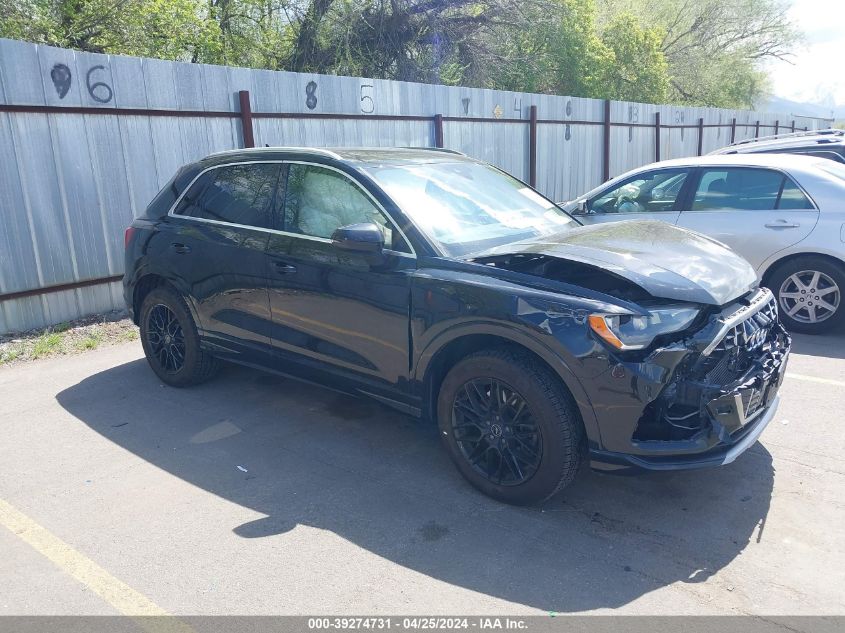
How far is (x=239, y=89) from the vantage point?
8.38 meters

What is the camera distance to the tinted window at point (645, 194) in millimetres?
7266

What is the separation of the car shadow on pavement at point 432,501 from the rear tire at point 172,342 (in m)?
0.29

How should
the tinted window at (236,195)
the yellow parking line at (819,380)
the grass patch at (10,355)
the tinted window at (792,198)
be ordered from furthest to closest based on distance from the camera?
the tinted window at (792,198) → the grass patch at (10,355) → the yellow parking line at (819,380) → the tinted window at (236,195)

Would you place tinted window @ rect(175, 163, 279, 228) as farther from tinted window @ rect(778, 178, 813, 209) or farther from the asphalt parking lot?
tinted window @ rect(778, 178, 813, 209)

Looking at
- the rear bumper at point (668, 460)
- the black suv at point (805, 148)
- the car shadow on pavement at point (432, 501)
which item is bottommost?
the car shadow on pavement at point (432, 501)

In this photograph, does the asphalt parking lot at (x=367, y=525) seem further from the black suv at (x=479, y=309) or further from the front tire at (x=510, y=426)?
the black suv at (x=479, y=309)

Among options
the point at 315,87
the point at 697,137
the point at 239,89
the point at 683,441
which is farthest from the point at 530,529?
the point at 697,137

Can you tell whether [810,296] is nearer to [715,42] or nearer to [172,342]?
[172,342]

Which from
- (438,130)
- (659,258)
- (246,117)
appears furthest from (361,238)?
(438,130)

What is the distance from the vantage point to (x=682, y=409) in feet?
11.0

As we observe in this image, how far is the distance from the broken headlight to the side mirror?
4.23 feet

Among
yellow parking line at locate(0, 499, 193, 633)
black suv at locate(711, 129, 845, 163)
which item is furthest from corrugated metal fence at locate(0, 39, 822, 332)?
black suv at locate(711, 129, 845, 163)

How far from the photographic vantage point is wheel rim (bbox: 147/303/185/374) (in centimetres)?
543

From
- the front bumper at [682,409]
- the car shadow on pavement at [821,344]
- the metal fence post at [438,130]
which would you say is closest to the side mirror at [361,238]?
the front bumper at [682,409]
